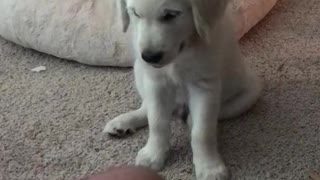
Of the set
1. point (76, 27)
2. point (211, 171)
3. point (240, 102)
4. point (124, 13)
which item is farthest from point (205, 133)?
point (76, 27)

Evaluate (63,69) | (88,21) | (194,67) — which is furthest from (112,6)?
(194,67)

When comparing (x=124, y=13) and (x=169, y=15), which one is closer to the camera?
(x=169, y=15)

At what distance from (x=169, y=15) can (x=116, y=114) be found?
1.80 feet

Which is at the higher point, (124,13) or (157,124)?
(124,13)

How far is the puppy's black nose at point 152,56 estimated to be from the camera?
1.48 meters

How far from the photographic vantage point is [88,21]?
2156 mm

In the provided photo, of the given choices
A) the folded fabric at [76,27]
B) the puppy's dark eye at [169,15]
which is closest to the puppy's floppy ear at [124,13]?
the puppy's dark eye at [169,15]

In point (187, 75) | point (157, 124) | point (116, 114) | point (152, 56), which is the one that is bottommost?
point (116, 114)

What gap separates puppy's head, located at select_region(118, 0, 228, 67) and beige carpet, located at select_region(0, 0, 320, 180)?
1.21ft

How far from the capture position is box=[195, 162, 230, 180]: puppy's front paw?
5.43 feet

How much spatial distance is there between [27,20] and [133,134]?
2.07 feet

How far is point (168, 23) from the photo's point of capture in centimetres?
146

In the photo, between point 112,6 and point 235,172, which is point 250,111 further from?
point 112,6

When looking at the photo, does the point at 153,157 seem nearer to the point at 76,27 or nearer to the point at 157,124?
the point at 157,124
